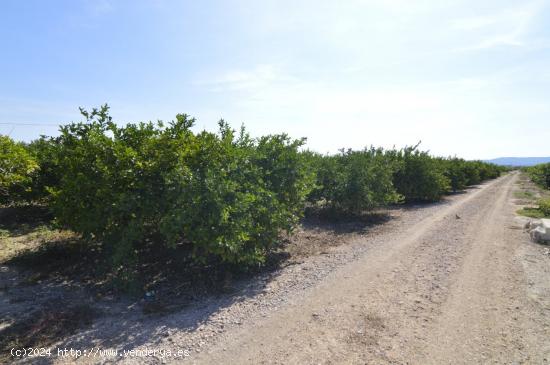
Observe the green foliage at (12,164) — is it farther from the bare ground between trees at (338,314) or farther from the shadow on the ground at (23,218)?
the shadow on the ground at (23,218)

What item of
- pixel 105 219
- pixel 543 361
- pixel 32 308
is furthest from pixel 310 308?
pixel 32 308

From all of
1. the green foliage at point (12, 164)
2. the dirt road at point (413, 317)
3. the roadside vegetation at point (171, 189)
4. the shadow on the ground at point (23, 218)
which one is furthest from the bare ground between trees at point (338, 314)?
the shadow on the ground at point (23, 218)

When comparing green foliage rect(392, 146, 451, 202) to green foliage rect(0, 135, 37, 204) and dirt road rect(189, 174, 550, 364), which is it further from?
green foliage rect(0, 135, 37, 204)

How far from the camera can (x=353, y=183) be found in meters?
10.8

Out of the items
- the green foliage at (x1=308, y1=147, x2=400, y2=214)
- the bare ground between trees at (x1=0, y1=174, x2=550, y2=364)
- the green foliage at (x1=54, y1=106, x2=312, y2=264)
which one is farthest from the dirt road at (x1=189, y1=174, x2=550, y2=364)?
the green foliage at (x1=308, y1=147, x2=400, y2=214)

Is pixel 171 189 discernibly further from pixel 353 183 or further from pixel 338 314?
pixel 353 183

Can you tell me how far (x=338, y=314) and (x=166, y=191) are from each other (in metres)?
3.15

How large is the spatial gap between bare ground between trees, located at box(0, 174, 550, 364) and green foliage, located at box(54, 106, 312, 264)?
0.85 metres

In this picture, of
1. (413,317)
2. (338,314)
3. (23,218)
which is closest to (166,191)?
(338,314)

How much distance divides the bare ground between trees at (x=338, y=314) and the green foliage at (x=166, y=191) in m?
0.85

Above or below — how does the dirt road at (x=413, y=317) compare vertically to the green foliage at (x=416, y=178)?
below

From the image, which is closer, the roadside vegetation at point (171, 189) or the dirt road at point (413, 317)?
the dirt road at point (413, 317)

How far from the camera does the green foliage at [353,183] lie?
10.8 meters

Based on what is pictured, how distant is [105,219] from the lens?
5.16 meters
